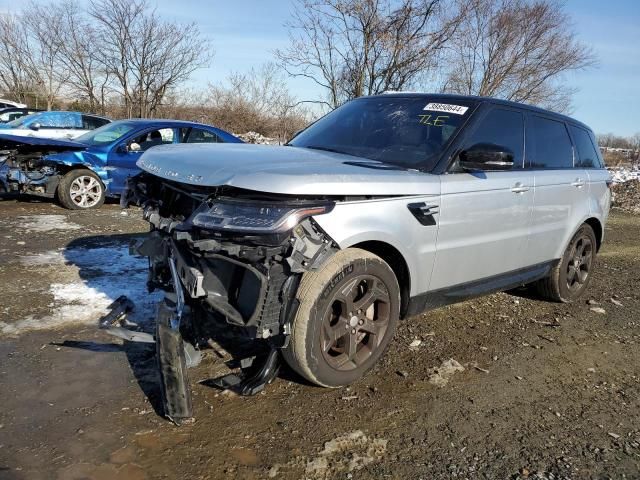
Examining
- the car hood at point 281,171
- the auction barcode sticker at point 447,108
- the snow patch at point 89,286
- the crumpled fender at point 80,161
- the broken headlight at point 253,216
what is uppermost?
the auction barcode sticker at point 447,108

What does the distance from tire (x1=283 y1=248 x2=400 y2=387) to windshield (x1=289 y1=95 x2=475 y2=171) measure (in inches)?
35.6

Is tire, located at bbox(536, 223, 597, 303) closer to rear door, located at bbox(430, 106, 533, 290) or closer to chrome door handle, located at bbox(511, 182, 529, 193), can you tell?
rear door, located at bbox(430, 106, 533, 290)

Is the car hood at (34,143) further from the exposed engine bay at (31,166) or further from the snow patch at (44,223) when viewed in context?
the snow patch at (44,223)

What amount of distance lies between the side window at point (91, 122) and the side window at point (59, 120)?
0.46ft

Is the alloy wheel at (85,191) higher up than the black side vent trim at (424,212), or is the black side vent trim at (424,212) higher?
the black side vent trim at (424,212)

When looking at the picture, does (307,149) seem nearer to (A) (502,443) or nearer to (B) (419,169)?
(B) (419,169)

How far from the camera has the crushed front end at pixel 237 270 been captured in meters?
2.67

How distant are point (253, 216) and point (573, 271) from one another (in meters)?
3.88

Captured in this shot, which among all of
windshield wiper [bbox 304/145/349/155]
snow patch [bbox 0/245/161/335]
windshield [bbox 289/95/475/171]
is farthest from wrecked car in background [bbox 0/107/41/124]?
windshield wiper [bbox 304/145/349/155]

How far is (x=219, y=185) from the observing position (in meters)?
2.72

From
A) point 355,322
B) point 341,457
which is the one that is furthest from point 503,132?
point 341,457

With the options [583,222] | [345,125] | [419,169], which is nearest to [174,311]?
[419,169]

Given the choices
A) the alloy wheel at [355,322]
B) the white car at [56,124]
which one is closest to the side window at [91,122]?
the white car at [56,124]

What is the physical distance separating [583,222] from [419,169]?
2.49 m
